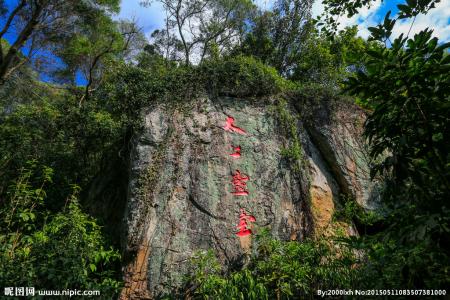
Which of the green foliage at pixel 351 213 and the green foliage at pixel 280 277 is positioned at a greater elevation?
the green foliage at pixel 351 213

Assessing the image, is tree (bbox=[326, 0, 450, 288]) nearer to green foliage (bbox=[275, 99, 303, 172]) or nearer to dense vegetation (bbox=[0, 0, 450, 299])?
dense vegetation (bbox=[0, 0, 450, 299])

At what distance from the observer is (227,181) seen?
521 centimetres

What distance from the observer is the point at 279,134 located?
609cm

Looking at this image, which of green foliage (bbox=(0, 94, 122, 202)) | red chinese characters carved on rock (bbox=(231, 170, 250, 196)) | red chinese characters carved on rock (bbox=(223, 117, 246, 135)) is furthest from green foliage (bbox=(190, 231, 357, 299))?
green foliage (bbox=(0, 94, 122, 202))

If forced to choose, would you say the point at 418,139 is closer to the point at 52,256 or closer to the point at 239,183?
the point at 239,183

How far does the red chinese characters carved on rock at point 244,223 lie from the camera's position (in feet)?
15.6

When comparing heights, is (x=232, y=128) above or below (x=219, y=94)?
below

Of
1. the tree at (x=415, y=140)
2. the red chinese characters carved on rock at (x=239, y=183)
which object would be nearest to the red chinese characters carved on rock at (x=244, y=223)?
the red chinese characters carved on rock at (x=239, y=183)

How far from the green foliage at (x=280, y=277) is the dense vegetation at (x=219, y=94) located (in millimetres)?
19

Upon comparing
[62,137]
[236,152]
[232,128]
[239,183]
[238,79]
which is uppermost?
[238,79]

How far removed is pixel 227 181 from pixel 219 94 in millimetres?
2087

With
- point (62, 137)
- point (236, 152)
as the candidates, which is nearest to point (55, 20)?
point (62, 137)

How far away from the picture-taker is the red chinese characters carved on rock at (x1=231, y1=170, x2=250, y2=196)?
5156mm

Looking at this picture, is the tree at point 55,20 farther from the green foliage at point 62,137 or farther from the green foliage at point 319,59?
the green foliage at point 319,59
